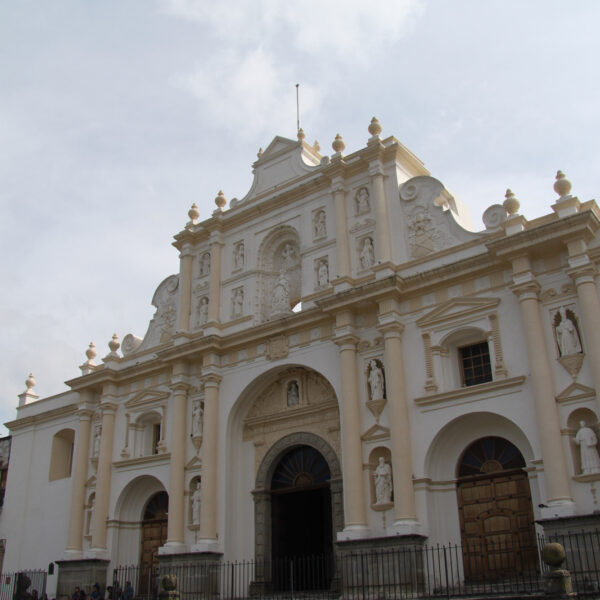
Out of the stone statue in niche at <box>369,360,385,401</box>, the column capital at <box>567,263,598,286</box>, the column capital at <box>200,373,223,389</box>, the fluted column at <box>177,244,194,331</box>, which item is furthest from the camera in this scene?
the fluted column at <box>177,244,194,331</box>

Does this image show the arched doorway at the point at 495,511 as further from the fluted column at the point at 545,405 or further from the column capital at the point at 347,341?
the column capital at the point at 347,341

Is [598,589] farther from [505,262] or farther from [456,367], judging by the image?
[505,262]

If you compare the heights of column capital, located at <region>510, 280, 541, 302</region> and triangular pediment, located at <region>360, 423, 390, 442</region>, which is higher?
column capital, located at <region>510, 280, 541, 302</region>

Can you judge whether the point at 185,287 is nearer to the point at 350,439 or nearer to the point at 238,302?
the point at 238,302

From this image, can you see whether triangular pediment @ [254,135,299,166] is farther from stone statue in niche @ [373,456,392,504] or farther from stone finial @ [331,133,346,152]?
stone statue in niche @ [373,456,392,504]

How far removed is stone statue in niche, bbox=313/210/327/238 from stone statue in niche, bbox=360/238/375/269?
5.93 feet

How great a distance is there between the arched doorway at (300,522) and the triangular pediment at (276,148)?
10.2m

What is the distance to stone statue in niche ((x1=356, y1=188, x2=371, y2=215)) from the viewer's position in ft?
71.0

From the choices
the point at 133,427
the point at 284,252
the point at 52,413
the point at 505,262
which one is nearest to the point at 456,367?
the point at 505,262

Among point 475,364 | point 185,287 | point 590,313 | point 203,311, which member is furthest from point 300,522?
point 590,313

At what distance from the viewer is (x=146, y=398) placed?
2486 cm

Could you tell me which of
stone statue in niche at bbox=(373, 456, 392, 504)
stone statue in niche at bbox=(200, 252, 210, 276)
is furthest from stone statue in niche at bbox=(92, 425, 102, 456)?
stone statue in niche at bbox=(373, 456, 392, 504)

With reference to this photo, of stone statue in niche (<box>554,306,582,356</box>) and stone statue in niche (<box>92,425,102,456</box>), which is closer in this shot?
stone statue in niche (<box>554,306,582,356</box>)

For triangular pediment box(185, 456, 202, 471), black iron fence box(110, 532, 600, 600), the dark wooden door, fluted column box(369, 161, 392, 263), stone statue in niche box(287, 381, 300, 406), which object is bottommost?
black iron fence box(110, 532, 600, 600)
